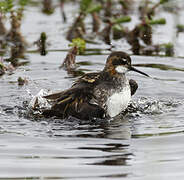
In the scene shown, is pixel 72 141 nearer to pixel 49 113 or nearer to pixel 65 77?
pixel 49 113

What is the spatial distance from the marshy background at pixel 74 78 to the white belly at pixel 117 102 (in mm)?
161

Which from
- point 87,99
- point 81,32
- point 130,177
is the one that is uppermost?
point 81,32

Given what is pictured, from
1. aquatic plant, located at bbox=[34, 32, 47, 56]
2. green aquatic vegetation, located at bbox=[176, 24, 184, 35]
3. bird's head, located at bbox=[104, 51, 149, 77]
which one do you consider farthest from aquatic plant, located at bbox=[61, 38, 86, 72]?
green aquatic vegetation, located at bbox=[176, 24, 184, 35]

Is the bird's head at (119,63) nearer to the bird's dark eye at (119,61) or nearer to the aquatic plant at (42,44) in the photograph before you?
the bird's dark eye at (119,61)

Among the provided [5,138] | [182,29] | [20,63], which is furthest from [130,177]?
[182,29]

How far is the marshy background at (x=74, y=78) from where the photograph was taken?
7898 mm

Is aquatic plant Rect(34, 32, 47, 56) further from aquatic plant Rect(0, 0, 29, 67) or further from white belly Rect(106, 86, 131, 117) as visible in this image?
white belly Rect(106, 86, 131, 117)

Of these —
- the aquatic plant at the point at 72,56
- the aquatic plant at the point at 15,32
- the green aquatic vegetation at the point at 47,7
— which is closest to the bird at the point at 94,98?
the aquatic plant at the point at 72,56

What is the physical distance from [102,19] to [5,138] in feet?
28.2

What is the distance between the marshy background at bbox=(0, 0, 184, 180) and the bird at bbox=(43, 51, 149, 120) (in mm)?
164

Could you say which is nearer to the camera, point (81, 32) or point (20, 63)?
point (20, 63)

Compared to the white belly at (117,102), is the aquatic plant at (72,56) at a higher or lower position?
higher

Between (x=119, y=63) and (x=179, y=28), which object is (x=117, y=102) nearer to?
(x=119, y=63)

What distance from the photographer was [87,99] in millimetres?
9938
